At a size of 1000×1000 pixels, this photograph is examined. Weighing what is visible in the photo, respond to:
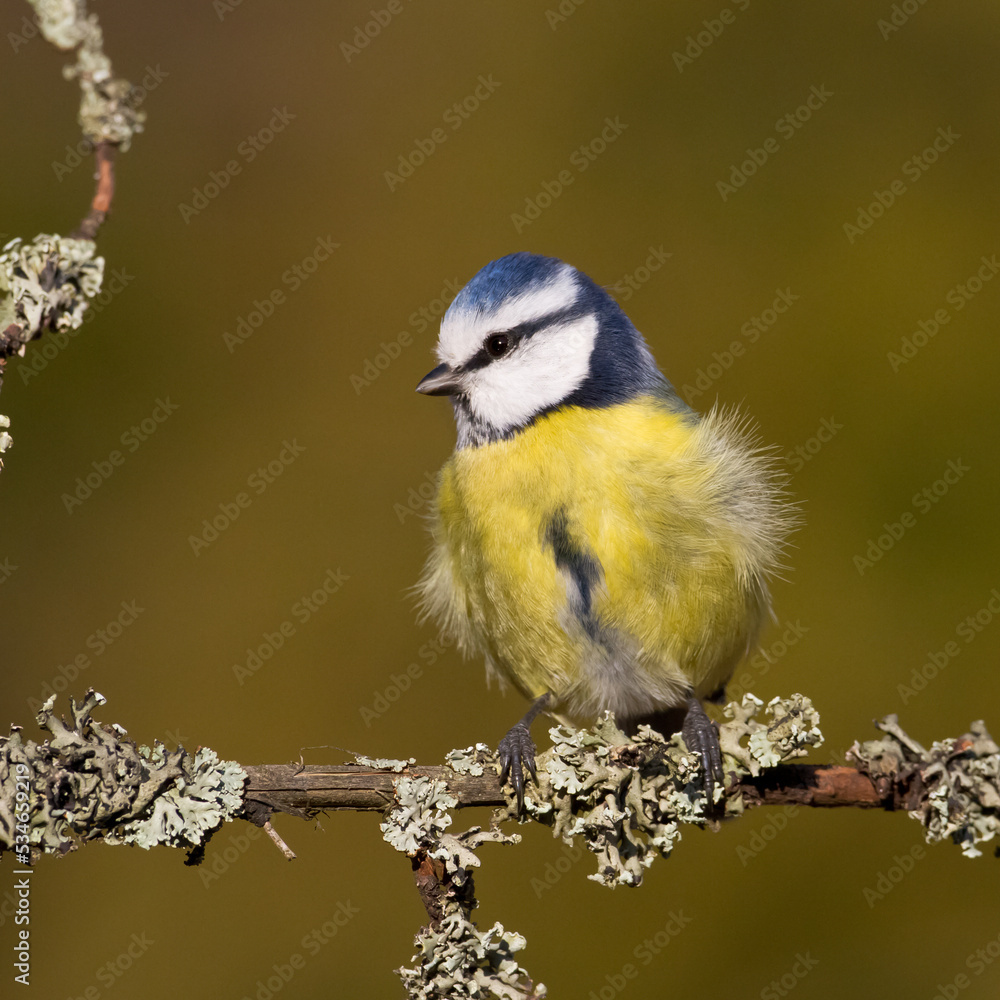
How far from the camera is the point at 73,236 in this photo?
1.22 metres

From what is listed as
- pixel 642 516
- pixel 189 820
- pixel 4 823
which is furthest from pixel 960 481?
pixel 4 823

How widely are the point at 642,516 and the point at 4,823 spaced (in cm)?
120

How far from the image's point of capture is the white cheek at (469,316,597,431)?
6.92ft

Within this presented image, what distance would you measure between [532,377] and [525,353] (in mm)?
62

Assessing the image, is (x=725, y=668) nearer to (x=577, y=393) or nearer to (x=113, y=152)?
(x=577, y=393)

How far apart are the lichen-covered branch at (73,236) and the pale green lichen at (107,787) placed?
0.43 metres

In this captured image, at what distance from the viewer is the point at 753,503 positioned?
2105 mm

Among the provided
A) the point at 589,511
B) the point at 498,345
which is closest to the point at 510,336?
the point at 498,345

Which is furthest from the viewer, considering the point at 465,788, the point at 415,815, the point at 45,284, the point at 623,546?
the point at 623,546

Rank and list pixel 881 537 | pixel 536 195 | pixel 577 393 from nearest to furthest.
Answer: pixel 577 393, pixel 881 537, pixel 536 195

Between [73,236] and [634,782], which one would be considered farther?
[634,782]

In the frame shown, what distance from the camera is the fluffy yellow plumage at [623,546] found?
194 centimetres

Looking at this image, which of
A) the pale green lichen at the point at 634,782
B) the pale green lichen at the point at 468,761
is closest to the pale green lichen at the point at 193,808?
the pale green lichen at the point at 468,761
